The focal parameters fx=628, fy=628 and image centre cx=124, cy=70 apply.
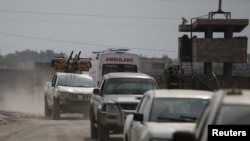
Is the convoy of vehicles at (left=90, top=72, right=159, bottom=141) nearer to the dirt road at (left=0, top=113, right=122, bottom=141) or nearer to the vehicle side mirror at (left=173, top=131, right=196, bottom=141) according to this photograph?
the dirt road at (left=0, top=113, right=122, bottom=141)

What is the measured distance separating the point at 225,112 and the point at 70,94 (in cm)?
2044

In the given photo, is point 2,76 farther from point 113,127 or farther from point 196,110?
point 196,110

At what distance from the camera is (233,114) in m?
6.23

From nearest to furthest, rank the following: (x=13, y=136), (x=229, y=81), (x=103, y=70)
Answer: (x=13, y=136) < (x=103, y=70) < (x=229, y=81)

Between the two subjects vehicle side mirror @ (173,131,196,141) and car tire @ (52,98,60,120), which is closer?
vehicle side mirror @ (173,131,196,141)

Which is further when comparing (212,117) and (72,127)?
(72,127)

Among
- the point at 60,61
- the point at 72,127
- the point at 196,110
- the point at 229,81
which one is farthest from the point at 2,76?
the point at 196,110

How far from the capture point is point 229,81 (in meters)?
45.4

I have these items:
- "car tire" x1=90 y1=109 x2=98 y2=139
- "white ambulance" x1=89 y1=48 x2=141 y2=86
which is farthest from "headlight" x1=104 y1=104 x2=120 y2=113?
"white ambulance" x1=89 y1=48 x2=141 y2=86

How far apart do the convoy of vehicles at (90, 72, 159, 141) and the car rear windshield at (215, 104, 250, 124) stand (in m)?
9.14

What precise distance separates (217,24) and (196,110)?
4193 cm

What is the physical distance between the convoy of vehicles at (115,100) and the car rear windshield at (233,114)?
9144mm

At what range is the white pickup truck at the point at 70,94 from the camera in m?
26.1

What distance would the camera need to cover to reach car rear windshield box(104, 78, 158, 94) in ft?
55.3
